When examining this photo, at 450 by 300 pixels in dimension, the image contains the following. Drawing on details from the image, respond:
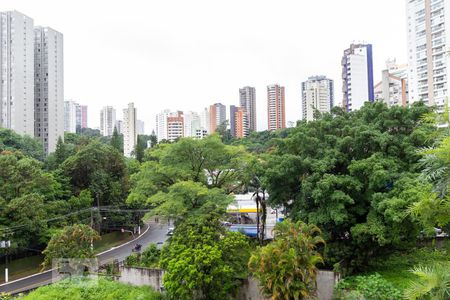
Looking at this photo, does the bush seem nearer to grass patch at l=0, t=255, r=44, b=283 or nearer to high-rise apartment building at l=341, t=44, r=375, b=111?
grass patch at l=0, t=255, r=44, b=283

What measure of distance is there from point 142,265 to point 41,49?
50.1 m

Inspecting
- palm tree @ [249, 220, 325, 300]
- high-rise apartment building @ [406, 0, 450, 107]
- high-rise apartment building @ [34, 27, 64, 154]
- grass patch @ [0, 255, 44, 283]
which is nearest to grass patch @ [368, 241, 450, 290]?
palm tree @ [249, 220, 325, 300]

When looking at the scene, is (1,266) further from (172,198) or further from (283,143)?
(283,143)

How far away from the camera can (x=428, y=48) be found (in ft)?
127

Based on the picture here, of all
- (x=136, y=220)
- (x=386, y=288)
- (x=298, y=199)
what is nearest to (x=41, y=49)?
(x=136, y=220)

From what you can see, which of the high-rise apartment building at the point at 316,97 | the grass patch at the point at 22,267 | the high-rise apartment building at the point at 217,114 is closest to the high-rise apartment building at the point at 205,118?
the high-rise apartment building at the point at 217,114

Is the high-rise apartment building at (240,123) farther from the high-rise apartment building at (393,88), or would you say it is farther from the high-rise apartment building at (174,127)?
the high-rise apartment building at (393,88)

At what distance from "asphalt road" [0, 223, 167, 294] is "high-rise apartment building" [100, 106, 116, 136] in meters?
74.4

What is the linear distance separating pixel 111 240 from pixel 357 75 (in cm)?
4375

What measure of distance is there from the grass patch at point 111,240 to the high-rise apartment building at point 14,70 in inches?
1170

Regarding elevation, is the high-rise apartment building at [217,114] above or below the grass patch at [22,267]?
above

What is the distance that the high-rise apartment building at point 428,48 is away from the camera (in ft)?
121

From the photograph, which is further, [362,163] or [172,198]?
[172,198]

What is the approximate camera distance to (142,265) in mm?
16625
